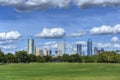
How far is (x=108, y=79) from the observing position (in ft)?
158

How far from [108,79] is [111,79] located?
42cm

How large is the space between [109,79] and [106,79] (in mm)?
419

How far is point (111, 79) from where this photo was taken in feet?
157

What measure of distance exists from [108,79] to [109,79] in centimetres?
16

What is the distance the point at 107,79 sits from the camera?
4809 centimetres

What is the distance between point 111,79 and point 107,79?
0.56m

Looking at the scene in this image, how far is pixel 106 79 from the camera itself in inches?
1895

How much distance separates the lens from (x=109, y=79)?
157 feet

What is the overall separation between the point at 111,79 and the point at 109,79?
0.28 m

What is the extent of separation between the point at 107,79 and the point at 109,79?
0.92ft
